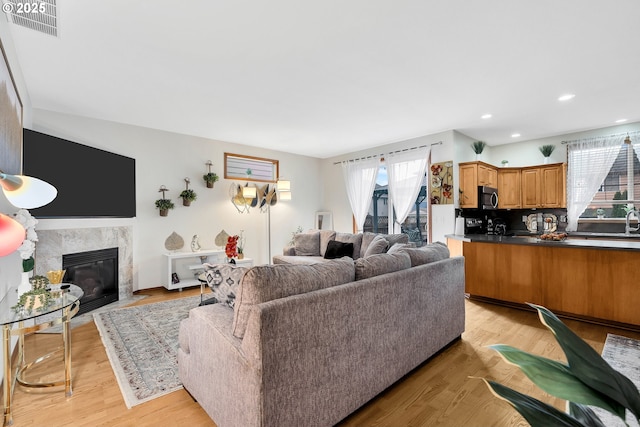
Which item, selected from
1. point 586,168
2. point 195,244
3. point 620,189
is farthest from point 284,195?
point 620,189

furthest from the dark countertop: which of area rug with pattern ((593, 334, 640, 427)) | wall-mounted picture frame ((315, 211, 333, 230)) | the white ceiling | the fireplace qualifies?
the fireplace

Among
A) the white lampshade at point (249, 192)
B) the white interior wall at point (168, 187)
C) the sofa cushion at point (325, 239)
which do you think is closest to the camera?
the white interior wall at point (168, 187)

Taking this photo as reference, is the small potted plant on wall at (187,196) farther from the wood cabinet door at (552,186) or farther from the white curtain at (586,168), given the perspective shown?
the white curtain at (586,168)

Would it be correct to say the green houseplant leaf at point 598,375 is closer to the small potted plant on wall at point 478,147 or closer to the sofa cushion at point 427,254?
the sofa cushion at point 427,254

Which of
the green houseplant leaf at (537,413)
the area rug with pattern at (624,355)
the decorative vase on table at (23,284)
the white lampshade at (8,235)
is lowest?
the area rug with pattern at (624,355)

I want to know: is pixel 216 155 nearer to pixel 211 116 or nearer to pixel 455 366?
pixel 211 116

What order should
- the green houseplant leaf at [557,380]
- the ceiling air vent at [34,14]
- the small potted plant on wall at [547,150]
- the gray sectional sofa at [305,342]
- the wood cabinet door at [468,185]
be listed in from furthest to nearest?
the small potted plant on wall at [547,150], the wood cabinet door at [468,185], the ceiling air vent at [34,14], the gray sectional sofa at [305,342], the green houseplant leaf at [557,380]

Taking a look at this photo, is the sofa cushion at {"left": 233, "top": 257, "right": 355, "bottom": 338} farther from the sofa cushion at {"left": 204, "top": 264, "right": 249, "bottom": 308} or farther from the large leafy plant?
the large leafy plant

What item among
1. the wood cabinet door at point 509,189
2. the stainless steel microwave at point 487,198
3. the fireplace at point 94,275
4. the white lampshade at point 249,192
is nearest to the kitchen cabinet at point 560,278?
the stainless steel microwave at point 487,198

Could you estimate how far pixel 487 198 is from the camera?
206 inches

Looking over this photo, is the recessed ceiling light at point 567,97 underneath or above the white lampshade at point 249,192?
above

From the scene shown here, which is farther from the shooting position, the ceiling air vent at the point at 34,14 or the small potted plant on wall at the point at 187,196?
the small potted plant on wall at the point at 187,196

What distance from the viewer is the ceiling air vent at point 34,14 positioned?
2.04 metres

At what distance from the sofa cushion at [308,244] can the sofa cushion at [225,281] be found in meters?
3.64
